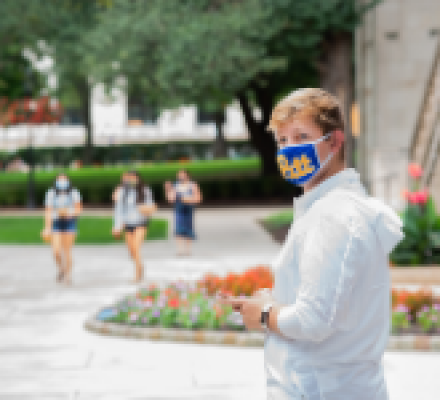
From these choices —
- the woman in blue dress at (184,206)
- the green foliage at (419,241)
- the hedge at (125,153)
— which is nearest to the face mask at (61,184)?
the woman in blue dress at (184,206)

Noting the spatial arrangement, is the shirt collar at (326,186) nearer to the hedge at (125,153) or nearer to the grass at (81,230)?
the grass at (81,230)

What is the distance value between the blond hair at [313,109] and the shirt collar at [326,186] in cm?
15

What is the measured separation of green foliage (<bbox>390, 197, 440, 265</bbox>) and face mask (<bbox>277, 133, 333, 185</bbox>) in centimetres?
966

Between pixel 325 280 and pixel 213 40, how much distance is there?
17.1 metres

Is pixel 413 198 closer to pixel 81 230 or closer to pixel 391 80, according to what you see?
pixel 391 80

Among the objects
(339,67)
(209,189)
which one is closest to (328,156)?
(339,67)

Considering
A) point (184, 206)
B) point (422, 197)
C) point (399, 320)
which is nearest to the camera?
point (399, 320)

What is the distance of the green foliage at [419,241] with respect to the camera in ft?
39.5

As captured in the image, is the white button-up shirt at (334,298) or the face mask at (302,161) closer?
the white button-up shirt at (334,298)

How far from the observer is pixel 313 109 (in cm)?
258

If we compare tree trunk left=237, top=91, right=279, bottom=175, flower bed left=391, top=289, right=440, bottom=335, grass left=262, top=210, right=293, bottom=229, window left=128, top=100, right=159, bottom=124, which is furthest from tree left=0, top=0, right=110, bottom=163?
window left=128, top=100, right=159, bottom=124

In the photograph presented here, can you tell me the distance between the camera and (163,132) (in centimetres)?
7269

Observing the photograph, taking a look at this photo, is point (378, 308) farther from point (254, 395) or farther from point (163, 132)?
point (163, 132)

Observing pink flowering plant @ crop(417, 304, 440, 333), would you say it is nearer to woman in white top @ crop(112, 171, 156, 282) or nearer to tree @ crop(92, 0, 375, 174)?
woman in white top @ crop(112, 171, 156, 282)
